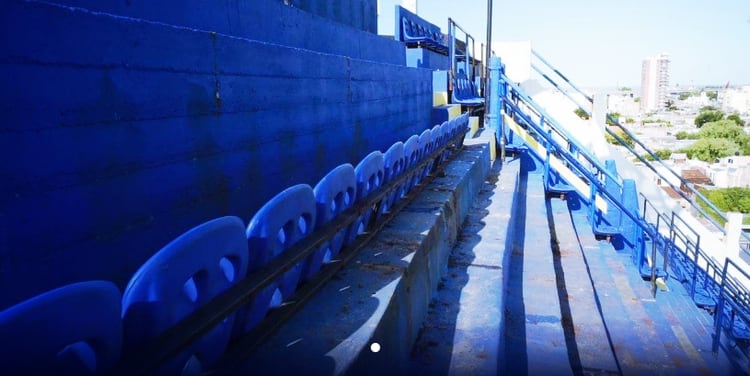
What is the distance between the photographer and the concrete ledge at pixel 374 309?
5.87 ft

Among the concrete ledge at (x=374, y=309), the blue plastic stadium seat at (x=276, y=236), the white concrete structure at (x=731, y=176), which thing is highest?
the blue plastic stadium seat at (x=276, y=236)

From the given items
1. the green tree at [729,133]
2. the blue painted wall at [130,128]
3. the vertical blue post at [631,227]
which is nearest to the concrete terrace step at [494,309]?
the blue painted wall at [130,128]

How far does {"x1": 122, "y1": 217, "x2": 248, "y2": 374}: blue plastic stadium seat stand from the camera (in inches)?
55.5

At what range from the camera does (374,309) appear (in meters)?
2.16

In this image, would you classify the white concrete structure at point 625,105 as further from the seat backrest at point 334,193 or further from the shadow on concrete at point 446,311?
the seat backrest at point 334,193

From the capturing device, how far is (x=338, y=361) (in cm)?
175

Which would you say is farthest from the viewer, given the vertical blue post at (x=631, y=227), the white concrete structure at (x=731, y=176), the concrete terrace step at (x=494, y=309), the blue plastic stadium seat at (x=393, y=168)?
the white concrete structure at (x=731, y=176)

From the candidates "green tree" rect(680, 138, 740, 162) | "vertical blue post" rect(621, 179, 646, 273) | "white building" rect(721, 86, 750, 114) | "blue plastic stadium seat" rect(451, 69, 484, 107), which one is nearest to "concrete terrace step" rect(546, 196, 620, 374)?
"vertical blue post" rect(621, 179, 646, 273)

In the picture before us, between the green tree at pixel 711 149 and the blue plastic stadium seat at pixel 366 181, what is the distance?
9090cm

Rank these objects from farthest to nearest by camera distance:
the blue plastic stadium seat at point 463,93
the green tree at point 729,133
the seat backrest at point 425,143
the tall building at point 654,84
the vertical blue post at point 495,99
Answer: the tall building at point 654,84, the green tree at point 729,133, the blue plastic stadium seat at point 463,93, the vertical blue post at point 495,99, the seat backrest at point 425,143

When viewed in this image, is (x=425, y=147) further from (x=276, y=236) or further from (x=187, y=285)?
(x=187, y=285)

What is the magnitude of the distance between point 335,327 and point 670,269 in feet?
28.3

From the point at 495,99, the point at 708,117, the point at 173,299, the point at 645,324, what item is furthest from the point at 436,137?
the point at 708,117

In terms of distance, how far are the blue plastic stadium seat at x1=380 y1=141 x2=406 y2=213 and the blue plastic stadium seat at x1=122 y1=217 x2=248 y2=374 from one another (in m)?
1.86
